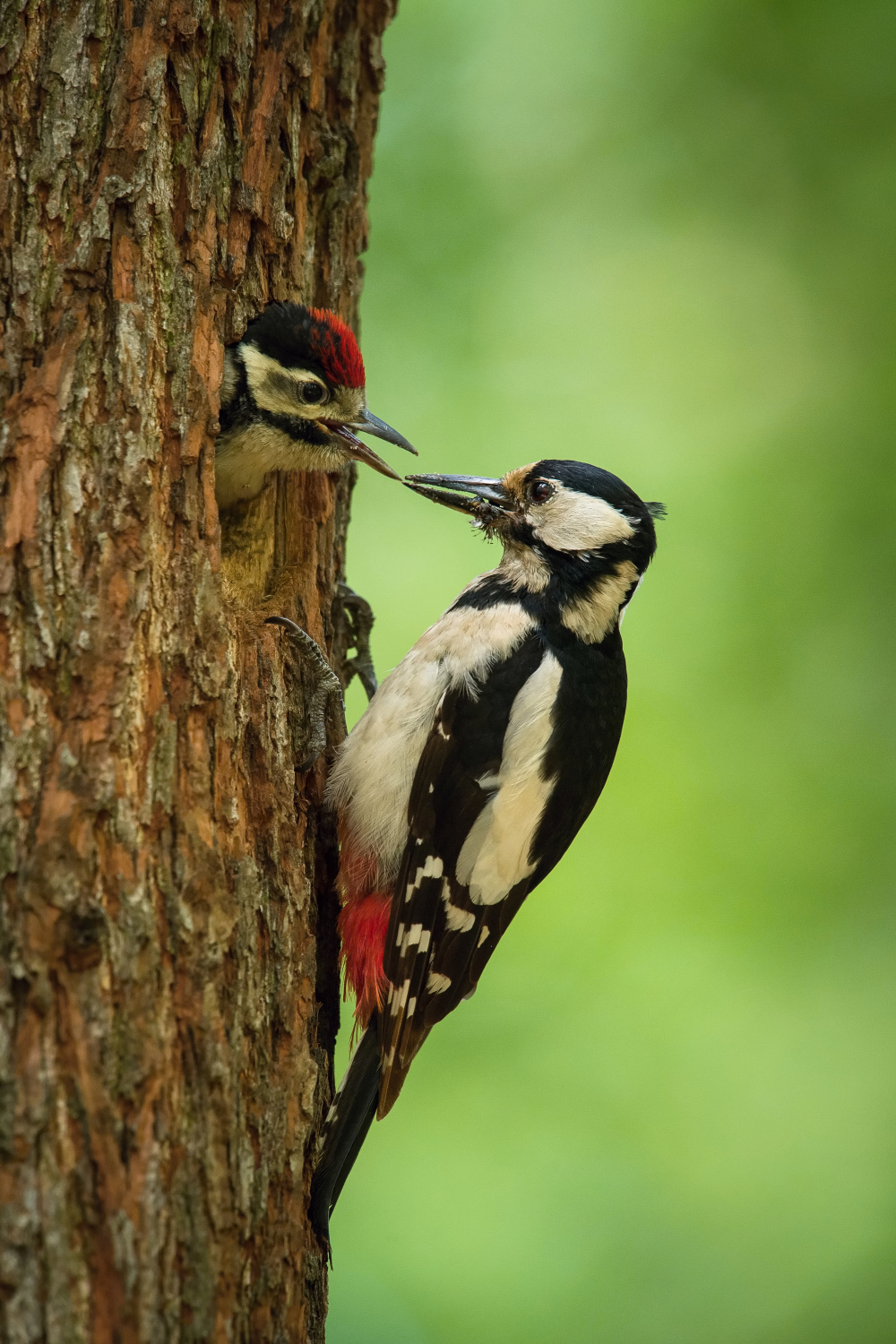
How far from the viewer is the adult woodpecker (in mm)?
2256

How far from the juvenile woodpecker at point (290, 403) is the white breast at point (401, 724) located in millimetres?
439

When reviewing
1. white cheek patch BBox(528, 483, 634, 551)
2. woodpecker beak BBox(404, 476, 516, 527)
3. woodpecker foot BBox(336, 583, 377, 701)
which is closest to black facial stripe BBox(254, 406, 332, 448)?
woodpecker beak BBox(404, 476, 516, 527)

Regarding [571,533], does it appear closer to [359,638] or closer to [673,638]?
[359,638]

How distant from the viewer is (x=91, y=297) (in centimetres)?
183

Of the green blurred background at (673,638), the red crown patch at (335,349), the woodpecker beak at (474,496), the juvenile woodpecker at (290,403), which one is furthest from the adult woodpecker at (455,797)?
the green blurred background at (673,638)

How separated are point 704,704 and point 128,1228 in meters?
2.81

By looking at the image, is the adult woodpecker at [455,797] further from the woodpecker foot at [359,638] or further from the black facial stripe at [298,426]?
the black facial stripe at [298,426]

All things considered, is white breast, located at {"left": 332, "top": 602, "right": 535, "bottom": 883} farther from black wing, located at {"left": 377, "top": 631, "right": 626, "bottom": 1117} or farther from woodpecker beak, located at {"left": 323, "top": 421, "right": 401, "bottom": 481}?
woodpecker beak, located at {"left": 323, "top": 421, "right": 401, "bottom": 481}

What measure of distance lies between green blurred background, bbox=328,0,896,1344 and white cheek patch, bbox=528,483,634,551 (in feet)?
3.84

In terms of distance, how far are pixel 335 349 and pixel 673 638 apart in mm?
1876

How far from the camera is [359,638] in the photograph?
2816 millimetres

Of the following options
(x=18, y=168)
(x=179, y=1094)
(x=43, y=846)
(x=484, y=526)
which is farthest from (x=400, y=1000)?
(x=18, y=168)

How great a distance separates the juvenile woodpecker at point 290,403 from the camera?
2.28 m

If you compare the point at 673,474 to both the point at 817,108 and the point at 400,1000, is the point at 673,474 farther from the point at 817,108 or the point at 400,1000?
the point at 400,1000
